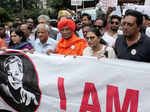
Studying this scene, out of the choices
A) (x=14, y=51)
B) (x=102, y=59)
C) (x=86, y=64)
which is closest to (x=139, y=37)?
(x=102, y=59)

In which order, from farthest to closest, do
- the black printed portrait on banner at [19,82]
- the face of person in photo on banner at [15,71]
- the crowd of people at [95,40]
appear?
the face of person in photo on banner at [15,71]
the black printed portrait on banner at [19,82]
the crowd of people at [95,40]

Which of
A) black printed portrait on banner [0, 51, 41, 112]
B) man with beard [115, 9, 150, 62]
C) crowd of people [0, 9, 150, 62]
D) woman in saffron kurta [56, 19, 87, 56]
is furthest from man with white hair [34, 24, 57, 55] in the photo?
man with beard [115, 9, 150, 62]

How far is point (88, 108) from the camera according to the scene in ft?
9.82

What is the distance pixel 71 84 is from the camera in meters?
3.13

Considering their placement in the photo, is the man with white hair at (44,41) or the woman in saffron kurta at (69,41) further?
the man with white hair at (44,41)

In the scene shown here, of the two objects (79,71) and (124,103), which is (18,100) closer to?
(79,71)

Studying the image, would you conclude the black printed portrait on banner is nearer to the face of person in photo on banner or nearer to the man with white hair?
the face of person in photo on banner

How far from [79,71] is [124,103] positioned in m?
0.70

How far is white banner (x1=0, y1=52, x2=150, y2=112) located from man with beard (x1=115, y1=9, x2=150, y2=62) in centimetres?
10

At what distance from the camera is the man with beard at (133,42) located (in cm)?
269

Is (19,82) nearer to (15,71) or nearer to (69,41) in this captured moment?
Answer: (15,71)

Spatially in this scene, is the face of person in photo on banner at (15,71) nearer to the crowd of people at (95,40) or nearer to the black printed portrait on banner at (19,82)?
the black printed portrait on banner at (19,82)

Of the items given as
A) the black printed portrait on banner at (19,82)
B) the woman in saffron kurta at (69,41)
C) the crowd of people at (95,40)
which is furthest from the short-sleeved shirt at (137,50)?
the black printed portrait on banner at (19,82)

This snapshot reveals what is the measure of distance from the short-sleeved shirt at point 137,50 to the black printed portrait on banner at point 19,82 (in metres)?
1.30
